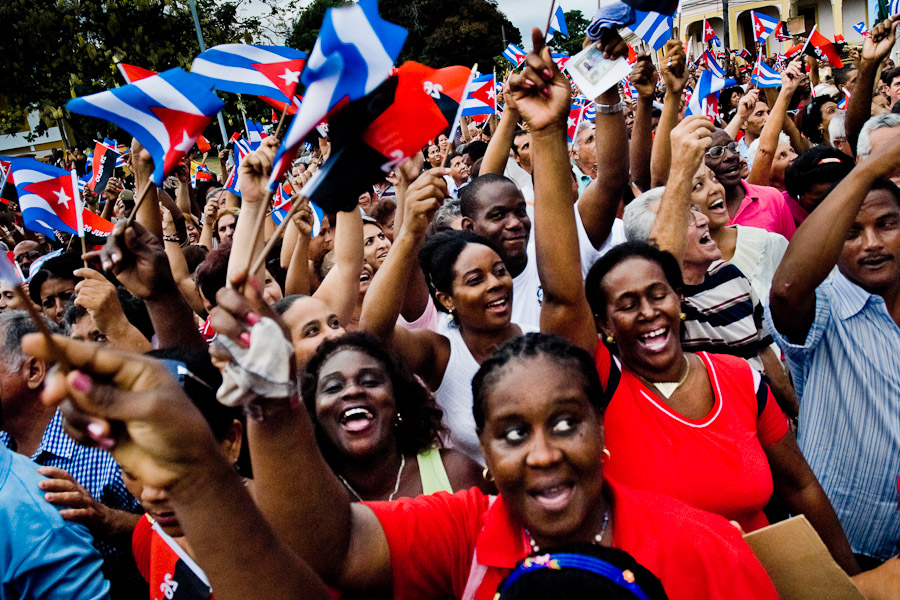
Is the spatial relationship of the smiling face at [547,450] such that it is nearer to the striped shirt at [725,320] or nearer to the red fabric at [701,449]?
the red fabric at [701,449]

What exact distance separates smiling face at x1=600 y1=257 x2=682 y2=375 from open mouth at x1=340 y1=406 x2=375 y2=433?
33.5 inches

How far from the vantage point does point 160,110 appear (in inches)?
101

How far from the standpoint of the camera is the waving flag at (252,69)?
10.4 feet

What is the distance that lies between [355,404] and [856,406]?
165cm

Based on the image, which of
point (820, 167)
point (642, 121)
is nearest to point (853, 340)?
point (642, 121)

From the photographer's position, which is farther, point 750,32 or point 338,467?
point 750,32

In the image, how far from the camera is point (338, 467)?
224 cm

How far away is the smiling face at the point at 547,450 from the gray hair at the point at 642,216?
5.57 feet

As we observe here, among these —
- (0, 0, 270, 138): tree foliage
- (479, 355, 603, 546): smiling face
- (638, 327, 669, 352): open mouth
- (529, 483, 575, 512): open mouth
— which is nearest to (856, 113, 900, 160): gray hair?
(638, 327, 669, 352): open mouth

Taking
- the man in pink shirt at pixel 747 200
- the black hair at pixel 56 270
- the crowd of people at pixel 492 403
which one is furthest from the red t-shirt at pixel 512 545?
the black hair at pixel 56 270

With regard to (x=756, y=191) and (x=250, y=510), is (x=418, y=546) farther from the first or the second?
(x=756, y=191)

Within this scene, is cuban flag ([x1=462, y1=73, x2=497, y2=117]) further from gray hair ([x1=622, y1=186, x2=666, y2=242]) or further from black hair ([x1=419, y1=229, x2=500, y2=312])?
black hair ([x1=419, y1=229, x2=500, y2=312])

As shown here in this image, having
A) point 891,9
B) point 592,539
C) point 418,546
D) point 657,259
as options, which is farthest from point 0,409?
point 891,9

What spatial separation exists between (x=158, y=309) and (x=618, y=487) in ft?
5.47
